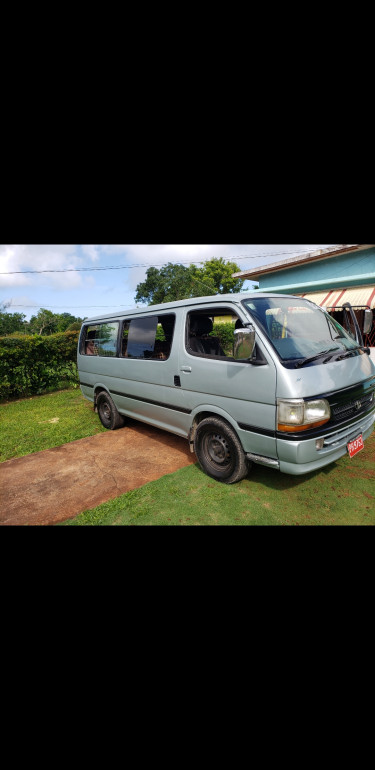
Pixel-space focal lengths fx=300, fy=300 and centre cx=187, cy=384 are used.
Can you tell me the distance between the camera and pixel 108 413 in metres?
5.46

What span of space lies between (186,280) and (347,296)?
107 feet

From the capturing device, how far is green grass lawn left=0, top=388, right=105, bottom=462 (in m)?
5.05

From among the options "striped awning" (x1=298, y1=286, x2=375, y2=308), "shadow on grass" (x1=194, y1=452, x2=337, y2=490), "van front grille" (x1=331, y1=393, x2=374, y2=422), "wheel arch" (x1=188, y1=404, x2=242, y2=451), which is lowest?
"shadow on grass" (x1=194, y1=452, x2=337, y2=490)

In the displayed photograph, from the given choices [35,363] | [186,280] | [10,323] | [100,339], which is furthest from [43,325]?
[100,339]

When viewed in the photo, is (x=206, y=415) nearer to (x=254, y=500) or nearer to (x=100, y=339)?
(x=254, y=500)

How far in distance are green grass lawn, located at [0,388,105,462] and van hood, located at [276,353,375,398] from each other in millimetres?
3893

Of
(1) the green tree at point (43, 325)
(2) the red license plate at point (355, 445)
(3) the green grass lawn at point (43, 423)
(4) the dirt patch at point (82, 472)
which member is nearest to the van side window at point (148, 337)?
(4) the dirt patch at point (82, 472)

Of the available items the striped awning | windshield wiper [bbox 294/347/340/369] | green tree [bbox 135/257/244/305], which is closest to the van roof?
windshield wiper [bbox 294/347/340/369]

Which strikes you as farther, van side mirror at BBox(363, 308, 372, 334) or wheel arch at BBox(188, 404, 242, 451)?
van side mirror at BBox(363, 308, 372, 334)

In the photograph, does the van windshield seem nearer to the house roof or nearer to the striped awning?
the striped awning

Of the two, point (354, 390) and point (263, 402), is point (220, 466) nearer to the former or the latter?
point (263, 402)

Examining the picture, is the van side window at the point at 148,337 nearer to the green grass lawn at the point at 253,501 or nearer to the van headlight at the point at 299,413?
the green grass lawn at the point at 253,501

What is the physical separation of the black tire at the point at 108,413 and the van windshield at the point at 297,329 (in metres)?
3.13
